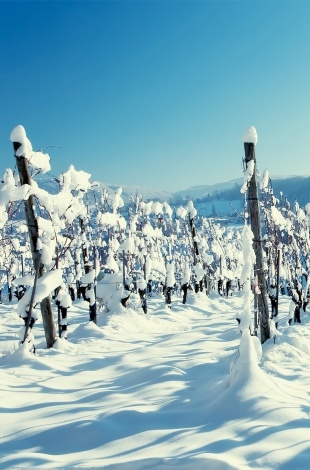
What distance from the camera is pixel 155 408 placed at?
397 centimetres

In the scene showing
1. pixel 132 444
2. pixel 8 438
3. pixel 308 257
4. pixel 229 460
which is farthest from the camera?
pixel 308 257

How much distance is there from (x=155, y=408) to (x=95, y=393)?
1.04 metres

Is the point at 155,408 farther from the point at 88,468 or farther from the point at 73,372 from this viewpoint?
the point at 73,372

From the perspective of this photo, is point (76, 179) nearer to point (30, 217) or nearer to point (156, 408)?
point (30, 217)

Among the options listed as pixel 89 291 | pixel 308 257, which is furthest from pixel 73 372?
pixel 308 257

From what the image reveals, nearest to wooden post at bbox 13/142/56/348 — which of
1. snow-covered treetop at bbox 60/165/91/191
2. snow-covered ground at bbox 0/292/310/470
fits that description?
snow-covered treetop at bbox 60/165/91/191

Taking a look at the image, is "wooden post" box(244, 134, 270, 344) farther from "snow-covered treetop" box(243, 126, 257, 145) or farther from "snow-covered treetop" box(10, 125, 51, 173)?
"snow-covered treetop" box(10, 125, 51, 173)

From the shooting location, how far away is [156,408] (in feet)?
13.0

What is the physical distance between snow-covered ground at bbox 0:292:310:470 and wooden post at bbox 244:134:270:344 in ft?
1.23

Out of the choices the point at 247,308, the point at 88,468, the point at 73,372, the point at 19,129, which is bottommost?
the point at 73,372

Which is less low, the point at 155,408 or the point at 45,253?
the point at 45,253

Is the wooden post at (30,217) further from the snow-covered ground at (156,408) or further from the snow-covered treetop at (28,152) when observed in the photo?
the snow-covered ground at (156,408)

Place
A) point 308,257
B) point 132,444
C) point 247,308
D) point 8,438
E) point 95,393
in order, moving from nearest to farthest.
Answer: point 132,444
point 8,438
point 95,393
point 247,308
point 308,257

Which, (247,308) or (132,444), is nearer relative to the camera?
(132,444)
